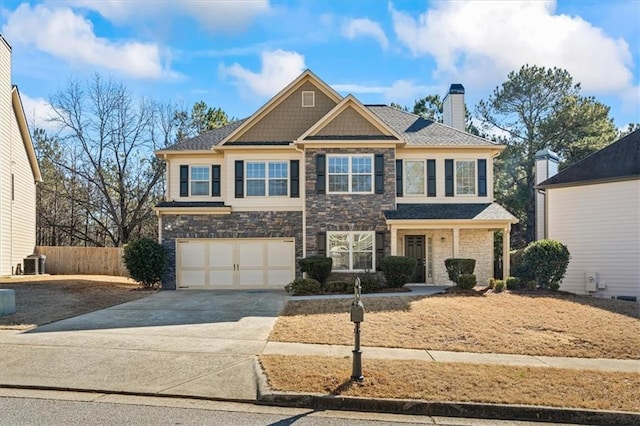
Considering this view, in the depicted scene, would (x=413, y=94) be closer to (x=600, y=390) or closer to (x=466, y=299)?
(x=466, y=299)

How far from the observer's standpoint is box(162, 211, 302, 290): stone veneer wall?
1958cm

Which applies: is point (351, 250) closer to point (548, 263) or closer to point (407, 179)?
point (407, 179)

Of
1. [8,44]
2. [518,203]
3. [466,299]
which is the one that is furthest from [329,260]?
[518,203]

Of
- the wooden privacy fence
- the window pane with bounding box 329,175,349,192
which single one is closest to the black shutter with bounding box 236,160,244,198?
the window pane with bounding box 329,175,349,192

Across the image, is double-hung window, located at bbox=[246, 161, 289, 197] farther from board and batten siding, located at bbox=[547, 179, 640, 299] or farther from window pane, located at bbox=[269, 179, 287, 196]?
board and batten siding, located at bbox=[547, 179, 640, 299]

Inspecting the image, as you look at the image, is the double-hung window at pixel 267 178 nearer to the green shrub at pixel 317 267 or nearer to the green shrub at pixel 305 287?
the green shrub at pixel 317 267

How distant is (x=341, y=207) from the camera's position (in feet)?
61.6

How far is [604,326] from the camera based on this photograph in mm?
11477

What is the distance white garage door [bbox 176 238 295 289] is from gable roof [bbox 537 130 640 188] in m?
10.4

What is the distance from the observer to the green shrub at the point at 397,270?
56.0 ft

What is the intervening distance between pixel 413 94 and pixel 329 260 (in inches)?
938

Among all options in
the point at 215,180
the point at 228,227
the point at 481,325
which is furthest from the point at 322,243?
the point at 481,325

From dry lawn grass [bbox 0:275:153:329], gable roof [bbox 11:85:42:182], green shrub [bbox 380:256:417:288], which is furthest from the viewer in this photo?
gable roof [bbox 11:85:42:182]

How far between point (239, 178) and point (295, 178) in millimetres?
2161
